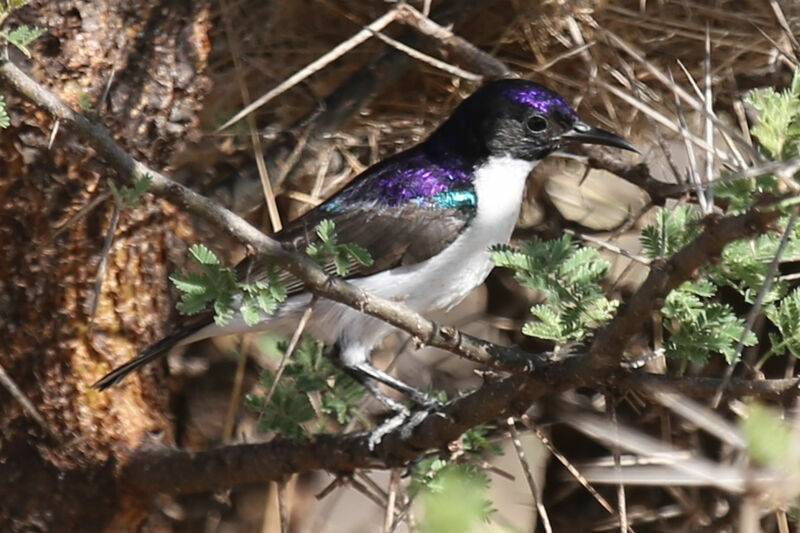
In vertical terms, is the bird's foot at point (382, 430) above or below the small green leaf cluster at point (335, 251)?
below

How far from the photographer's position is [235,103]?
336 cm

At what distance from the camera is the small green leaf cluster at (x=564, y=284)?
2.05 metres

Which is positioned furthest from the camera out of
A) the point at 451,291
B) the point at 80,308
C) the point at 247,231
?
the point at 451,291

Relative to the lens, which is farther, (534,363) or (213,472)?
(213,472)

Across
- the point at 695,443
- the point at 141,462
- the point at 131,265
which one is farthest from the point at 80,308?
the point at 695,443

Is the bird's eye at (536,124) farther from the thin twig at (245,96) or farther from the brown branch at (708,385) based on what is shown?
the brown branch at (708,385)

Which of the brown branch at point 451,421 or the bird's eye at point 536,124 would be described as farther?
the bird's eye at point 536,124

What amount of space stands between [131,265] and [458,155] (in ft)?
2.94

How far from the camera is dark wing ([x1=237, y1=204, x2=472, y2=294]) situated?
301cm

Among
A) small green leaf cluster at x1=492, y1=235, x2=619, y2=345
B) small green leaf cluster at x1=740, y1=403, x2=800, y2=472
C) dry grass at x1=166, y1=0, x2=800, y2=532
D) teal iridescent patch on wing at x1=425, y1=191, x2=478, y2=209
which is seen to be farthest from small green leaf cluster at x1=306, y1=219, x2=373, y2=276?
small green leaf cluster at x1=740, y1=403, x2=800, y2=472

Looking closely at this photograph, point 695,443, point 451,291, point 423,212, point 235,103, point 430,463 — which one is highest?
point 235,103

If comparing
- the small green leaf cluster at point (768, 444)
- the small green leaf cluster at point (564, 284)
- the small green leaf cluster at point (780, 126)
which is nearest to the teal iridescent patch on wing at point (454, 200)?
the small green leaf cluster at point (564, 284)

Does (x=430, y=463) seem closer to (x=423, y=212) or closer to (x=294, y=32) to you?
(x=423, y=212)

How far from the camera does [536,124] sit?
3.15m
